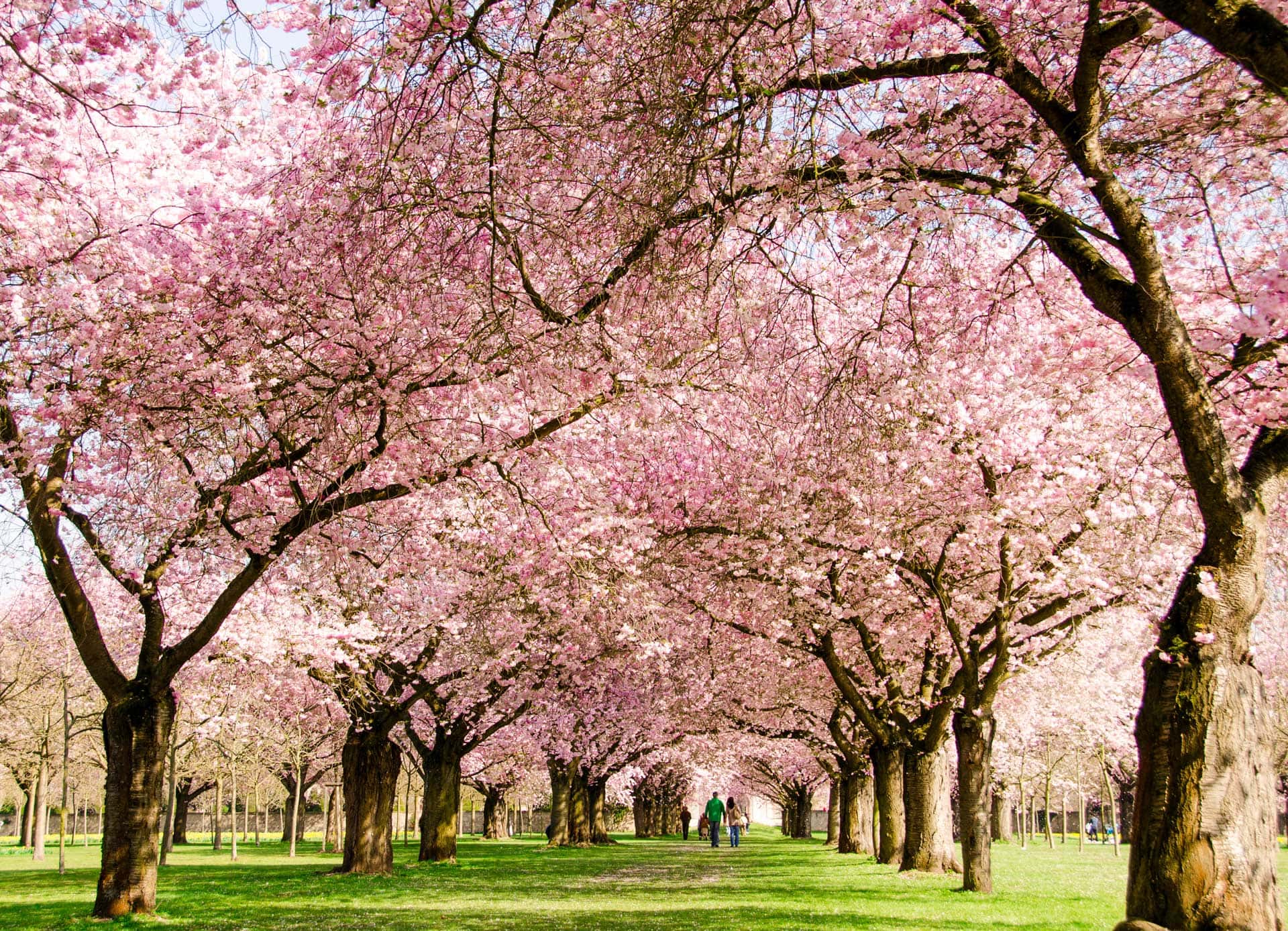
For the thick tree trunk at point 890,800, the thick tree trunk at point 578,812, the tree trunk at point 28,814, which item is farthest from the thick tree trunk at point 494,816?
the thick tree trunk at point 890,800

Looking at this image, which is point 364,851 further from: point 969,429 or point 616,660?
point 969,429

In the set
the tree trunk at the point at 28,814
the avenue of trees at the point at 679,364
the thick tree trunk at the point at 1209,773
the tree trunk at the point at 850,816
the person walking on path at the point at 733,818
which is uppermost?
the avenue of trees at the point at 679,364

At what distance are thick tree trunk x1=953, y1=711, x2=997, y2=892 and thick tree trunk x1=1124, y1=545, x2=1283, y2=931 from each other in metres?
11.1

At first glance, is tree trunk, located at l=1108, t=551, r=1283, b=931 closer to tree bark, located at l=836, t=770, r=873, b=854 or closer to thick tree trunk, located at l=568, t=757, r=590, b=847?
tree bark, located at l=836, t=770, r=873, b=854

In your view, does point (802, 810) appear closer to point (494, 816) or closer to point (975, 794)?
point (494, 816)

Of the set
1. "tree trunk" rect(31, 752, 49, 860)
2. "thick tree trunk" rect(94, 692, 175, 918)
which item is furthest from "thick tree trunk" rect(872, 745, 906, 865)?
"tree trunk" rect(31, 752, 49, 860)

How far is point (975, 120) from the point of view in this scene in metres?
7.68

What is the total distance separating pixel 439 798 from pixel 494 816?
100ft

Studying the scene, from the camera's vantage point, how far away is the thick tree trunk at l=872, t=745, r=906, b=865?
23234 mm

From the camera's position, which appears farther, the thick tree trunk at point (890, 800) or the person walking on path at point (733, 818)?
the person walking on path at point (733, 818)

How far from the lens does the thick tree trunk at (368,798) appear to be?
21.8m

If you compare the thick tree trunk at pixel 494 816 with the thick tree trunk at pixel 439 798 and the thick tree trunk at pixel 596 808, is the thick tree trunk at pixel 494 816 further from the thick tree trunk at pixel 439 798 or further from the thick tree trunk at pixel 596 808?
the thick tree trunk at pixel 439 798

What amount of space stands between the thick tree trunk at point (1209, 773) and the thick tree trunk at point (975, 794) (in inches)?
435

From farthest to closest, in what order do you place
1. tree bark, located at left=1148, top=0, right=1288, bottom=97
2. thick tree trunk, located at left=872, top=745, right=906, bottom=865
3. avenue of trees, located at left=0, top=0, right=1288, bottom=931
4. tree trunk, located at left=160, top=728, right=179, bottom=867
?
1. tree trunk, located at left=160, top=728, right=179, bottom=867
2. thick tree trunk, located at left=872, top=745, right=906, bottom=865
3. avenue of trees, located at left=0, top=0, right=1288, bottom=931
4. tree bark, located at left=1148, top=0, right=1288, bottom=97
